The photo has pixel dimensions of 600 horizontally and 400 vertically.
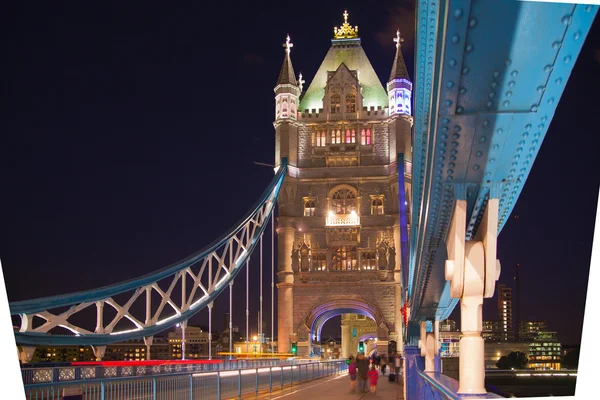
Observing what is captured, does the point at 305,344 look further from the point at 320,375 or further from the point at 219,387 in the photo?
the point at 219,387

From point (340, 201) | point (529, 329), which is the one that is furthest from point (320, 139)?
point (529, 329)

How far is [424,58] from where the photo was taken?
622 cm

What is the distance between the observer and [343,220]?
49.3 meters

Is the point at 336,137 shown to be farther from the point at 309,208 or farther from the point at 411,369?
the point at 411,369

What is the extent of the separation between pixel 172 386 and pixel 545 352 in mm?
74370

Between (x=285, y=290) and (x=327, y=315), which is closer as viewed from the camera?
(x=285, y=290)

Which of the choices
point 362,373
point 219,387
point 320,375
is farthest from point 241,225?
point 219,387

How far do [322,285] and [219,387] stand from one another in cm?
3333

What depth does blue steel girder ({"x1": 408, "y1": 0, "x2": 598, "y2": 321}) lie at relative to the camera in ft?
16.2

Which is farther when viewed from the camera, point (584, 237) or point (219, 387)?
point (584, 237)

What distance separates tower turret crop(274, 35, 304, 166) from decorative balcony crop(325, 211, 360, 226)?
437 cm

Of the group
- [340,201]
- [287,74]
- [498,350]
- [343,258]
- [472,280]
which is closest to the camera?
[472,280]

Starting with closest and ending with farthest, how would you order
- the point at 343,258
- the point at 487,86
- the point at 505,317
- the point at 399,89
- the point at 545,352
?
the point at 487,86 < the point at 343,258 < the point at 399,89 < the point at 545,352 < the point at 505,317

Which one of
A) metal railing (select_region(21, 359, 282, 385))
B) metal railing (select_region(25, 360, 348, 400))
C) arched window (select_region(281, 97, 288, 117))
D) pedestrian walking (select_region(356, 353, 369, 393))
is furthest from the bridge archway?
pedestrian walking (select_region(356, 353, 369, 393))
